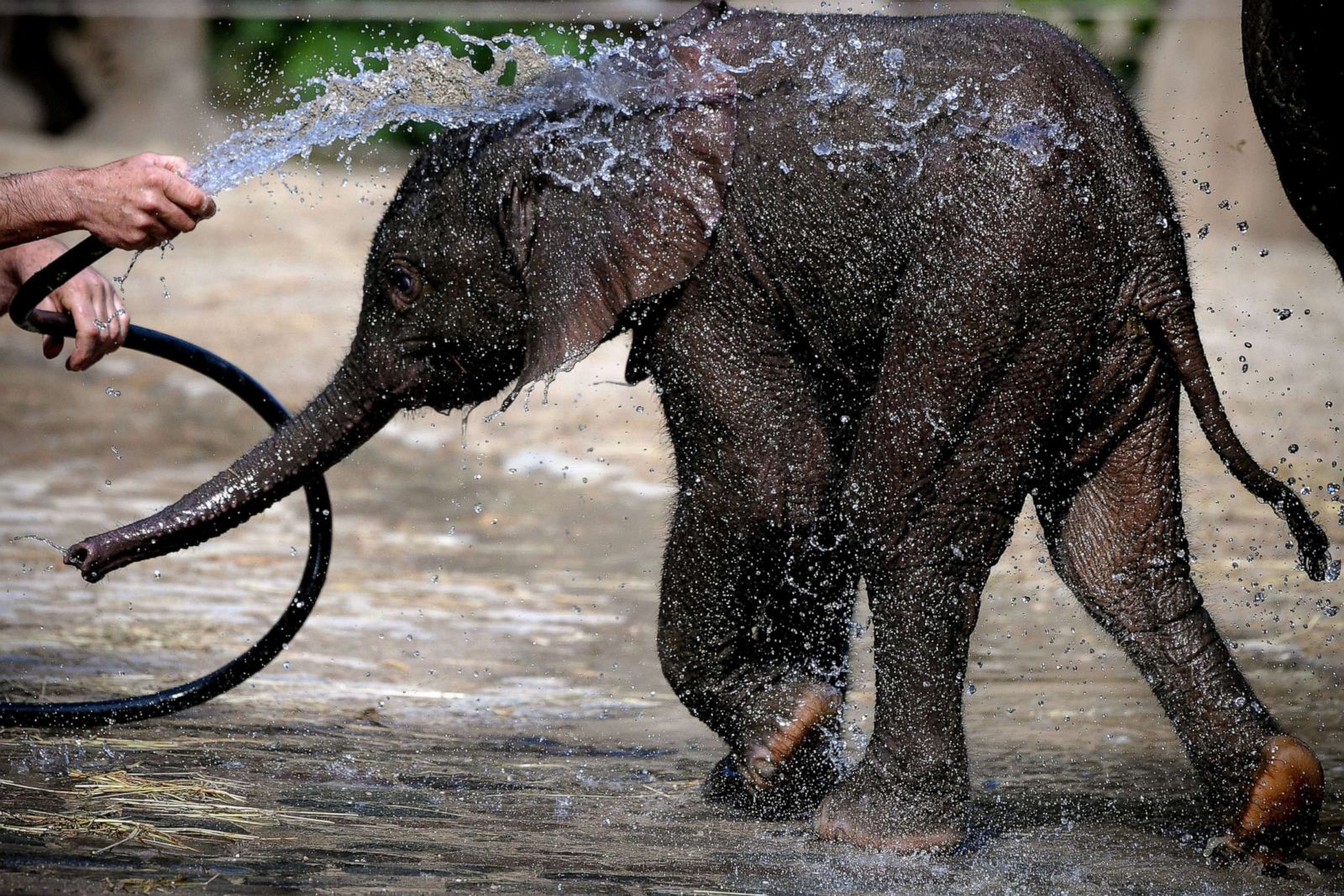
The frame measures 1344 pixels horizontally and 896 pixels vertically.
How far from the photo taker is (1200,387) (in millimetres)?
4012

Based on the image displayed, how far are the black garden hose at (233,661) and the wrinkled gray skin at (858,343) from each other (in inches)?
17.3

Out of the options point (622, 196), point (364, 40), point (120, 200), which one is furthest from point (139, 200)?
point (364, 40)

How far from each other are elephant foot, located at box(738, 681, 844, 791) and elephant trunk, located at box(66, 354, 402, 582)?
1.28 meters

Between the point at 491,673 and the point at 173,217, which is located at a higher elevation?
the point at 173,217

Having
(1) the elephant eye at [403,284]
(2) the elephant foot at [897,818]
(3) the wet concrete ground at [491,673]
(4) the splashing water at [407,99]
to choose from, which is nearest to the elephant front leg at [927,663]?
(2) the elephant foot at [897,818]

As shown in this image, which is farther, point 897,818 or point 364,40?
point 364,40

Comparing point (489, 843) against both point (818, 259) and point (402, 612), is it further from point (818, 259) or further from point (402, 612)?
point (402, 612)

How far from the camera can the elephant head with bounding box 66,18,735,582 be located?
4.20 m

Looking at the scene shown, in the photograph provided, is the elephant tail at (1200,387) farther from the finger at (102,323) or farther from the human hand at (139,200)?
the finger at (102,323)

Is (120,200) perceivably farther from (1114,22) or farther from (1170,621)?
(1114,22)

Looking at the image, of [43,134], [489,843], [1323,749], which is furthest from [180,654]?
[43,134]

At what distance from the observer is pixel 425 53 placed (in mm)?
4414

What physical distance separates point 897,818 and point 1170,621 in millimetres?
825

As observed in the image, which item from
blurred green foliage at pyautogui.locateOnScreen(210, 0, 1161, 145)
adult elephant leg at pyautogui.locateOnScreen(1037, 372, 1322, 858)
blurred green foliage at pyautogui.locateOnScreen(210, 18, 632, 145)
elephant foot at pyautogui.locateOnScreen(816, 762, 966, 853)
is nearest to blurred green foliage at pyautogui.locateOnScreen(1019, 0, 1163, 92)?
blurred green foliage at pyautogui.locateOnScreen(210, 0, 1161, 145)
